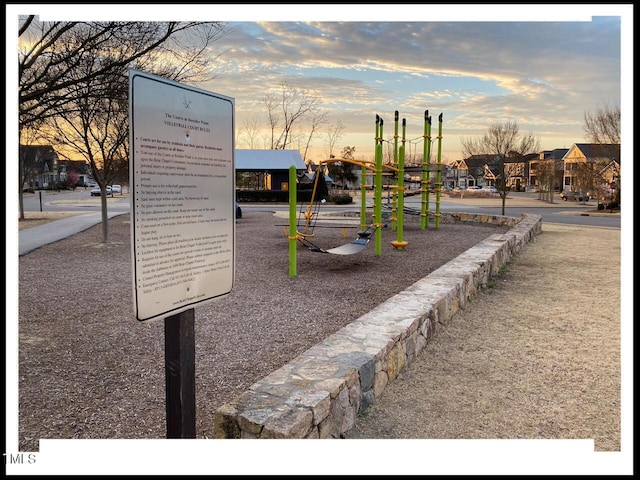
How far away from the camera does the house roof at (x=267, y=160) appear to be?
107ft

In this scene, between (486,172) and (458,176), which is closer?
(486,172)

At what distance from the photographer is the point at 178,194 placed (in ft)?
6.86

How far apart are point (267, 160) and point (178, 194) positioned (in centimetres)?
3207

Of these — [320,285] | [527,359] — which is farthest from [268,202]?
[527,359]

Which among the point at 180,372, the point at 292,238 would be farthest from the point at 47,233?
the point at 180,372

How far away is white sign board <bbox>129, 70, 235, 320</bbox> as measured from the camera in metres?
1.96

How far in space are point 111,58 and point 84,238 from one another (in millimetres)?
7209

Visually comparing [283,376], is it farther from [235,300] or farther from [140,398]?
[235,300]

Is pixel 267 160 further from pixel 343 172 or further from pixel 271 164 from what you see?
pixel 343 172

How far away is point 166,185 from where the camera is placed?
204cm

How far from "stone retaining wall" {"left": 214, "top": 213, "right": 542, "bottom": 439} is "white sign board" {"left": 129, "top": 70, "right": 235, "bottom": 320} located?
67 centimetres

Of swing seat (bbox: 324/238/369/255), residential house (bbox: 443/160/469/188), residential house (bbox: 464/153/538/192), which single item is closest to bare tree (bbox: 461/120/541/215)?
residential house (bbox: 464/153/538/192)

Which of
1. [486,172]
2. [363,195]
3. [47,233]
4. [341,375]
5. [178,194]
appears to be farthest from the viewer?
[486,172]

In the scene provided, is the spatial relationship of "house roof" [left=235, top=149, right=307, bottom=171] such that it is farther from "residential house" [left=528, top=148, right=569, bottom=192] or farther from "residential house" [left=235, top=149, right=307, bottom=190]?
"residential house" [left=528, top=148, right=569, bottom=192]
